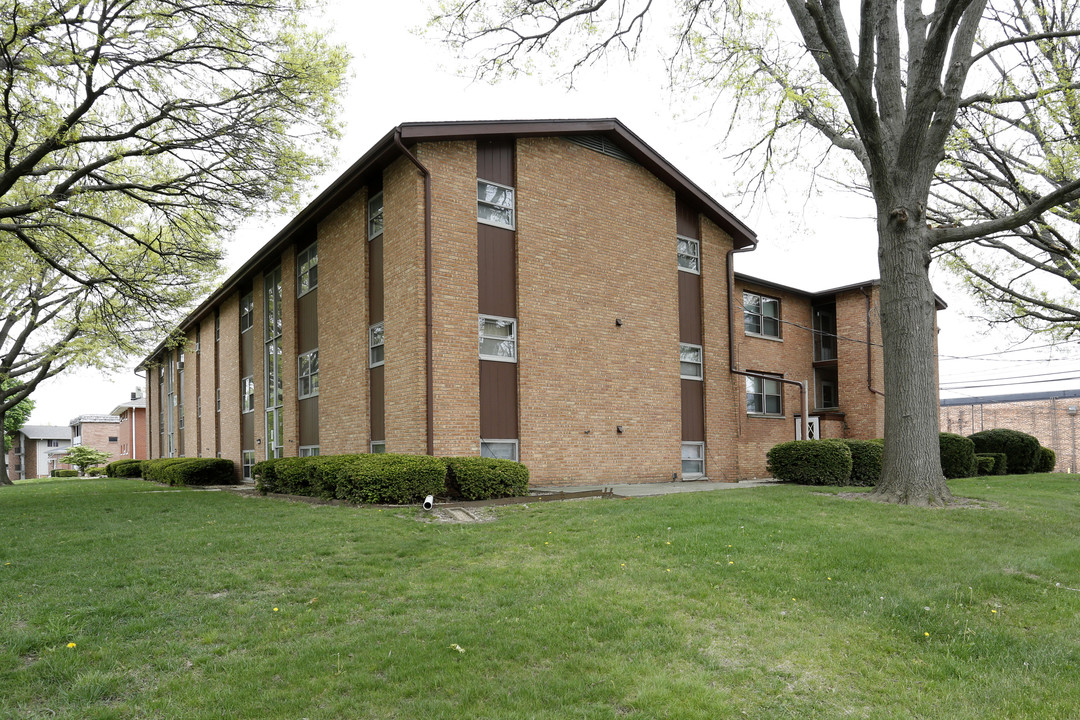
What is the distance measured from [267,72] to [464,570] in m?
10.4

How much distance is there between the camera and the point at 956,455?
19.0 meters

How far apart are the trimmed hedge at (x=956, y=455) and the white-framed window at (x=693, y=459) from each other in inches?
259

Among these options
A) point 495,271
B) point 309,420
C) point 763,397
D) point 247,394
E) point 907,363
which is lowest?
point 309,420

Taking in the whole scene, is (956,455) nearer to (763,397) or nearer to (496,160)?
(763,397)

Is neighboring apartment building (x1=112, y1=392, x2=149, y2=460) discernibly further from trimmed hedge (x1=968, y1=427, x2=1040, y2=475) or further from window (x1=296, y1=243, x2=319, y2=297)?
trimmed hedge (x1=968, y1=427, x2=1040, y2=475)

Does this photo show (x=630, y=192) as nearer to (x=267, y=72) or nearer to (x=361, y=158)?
(x=361, y=158)

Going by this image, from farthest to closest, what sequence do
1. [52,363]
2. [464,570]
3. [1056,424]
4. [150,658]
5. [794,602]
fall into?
[1056,424] → [52,363] → [464,570] → [794,602] → [150,658]

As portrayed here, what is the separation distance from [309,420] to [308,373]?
1280 millimetres

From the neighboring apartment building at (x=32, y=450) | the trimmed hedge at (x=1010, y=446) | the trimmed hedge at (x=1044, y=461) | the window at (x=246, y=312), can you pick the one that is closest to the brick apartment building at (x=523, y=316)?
the window at (x=246, y=312)

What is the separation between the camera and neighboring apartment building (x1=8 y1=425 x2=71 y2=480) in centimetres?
6769

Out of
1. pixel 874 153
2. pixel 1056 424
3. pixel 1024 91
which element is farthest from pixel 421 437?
pixel 1056 424

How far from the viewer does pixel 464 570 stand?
7027 mm

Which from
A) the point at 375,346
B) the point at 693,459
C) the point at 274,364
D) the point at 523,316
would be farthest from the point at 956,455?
the point at 274,364

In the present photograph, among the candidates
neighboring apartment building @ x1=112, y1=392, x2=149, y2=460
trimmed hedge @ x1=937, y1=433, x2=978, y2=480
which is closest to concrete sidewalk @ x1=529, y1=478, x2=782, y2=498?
trimmed hedge @ x1=937, y1=433, x2=978, y2=480
